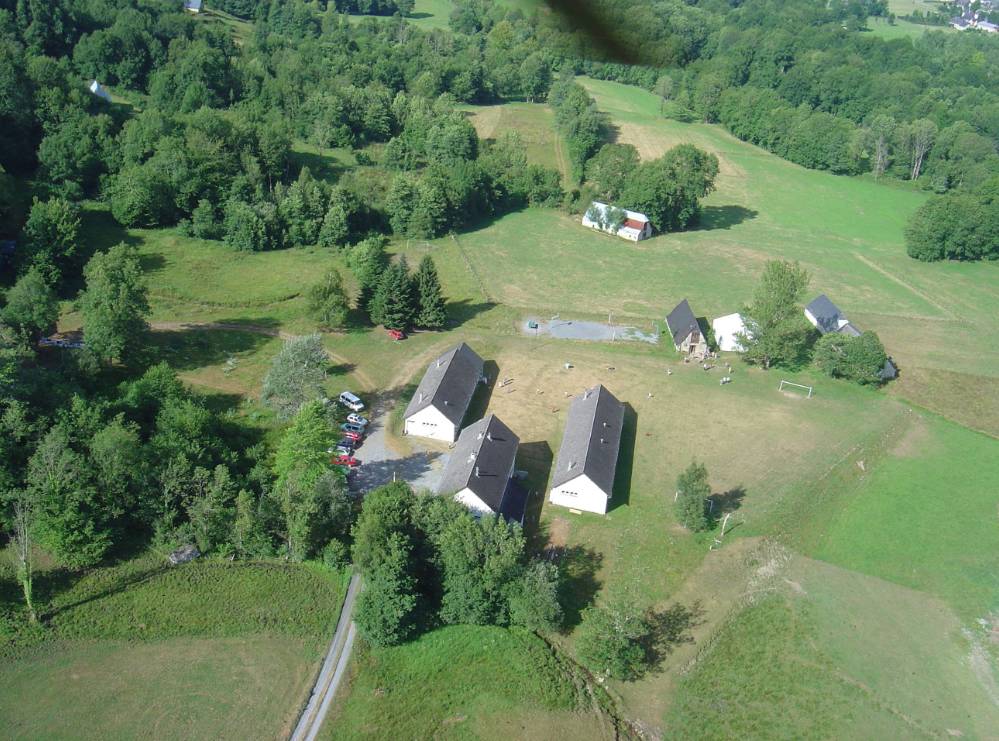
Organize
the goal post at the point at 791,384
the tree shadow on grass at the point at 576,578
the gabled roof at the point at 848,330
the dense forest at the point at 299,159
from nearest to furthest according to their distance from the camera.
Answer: the tree shadow on grass at the point at 576,578 < the dense forest at the point at 299,159 < the goal post at the point at 791,384 < the gabled roof at the point at 848,330

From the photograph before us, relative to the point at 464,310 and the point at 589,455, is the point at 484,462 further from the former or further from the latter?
the point at 464,310

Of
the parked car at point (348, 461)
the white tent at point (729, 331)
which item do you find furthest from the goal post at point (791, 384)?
the parked car at point (348, 461)

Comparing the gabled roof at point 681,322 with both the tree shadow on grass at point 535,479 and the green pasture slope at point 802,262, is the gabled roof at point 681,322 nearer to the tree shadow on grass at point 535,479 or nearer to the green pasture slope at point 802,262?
the green pasture slope at point 802,262

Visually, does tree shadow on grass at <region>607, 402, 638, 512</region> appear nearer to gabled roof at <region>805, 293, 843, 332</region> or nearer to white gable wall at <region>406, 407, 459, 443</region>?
white gable wall at <region>406, 407, 459, 443</region>

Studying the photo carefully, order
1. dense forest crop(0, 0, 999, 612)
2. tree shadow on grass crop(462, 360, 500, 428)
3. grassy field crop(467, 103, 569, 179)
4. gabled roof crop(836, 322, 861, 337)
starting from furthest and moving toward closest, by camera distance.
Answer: grassy field crop(467, 103, 569, 179)
gabled roof crop(836, 322, 861, 337)
tree shadow on grass crop(462, 360, 500, 428)
dense forest crop(0, 0, 999, 612)

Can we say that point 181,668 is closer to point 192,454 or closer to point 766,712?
point 192,454

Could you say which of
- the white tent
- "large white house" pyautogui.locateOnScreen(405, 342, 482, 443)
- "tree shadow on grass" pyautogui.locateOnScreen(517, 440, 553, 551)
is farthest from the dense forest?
the white tent

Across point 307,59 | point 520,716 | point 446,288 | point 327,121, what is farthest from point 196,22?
point 520,716

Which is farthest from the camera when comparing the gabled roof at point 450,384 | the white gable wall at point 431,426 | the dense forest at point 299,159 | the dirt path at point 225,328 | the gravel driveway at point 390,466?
the dirt path at point 225,328
